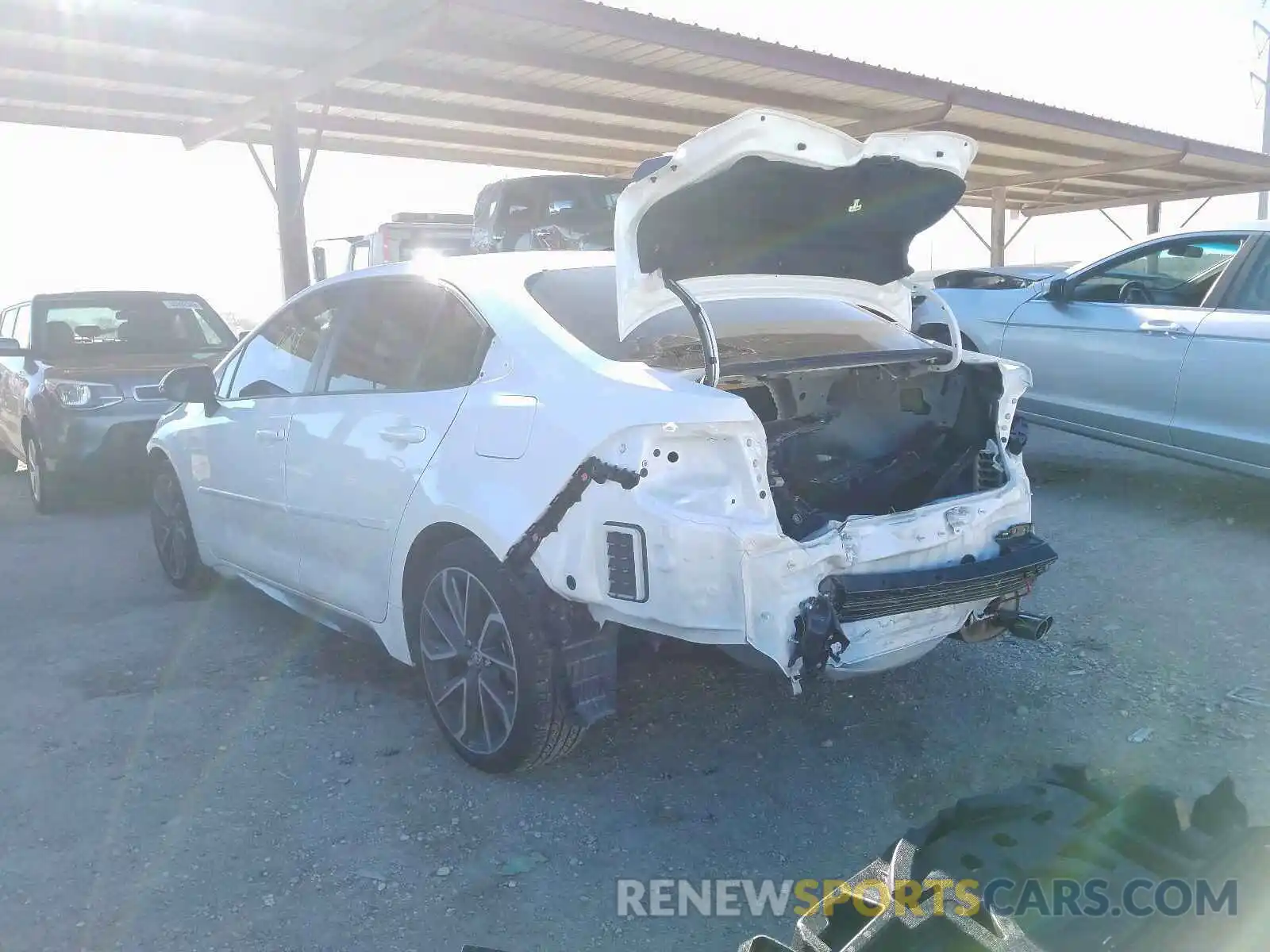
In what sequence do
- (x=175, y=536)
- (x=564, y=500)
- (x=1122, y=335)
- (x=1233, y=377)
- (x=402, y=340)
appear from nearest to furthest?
(x=564, y=500) → (x=402, y=340) → (x=175, y=536) → (x=1233, y=377) → (x=1122, y=335)

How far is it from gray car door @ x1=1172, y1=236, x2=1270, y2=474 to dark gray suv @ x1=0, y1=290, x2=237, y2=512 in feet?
22.0

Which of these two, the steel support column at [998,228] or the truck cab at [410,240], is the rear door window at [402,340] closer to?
the truck cab at [410,240]

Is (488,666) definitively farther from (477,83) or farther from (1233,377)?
(477,83)

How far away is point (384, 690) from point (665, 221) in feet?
7.21

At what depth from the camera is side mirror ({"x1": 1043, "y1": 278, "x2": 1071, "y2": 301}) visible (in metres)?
6.53

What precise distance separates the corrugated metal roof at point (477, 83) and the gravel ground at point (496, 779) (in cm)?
578

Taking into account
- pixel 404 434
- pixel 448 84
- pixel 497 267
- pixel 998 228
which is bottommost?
pixel 404 434

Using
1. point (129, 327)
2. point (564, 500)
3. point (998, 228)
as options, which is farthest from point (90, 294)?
point (998, 228)

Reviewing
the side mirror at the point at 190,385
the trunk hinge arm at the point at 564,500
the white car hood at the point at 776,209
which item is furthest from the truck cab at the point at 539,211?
the trunk hinge arm at the point at 564,500

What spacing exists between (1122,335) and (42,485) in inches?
293

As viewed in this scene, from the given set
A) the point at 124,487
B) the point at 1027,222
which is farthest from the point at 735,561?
the point at 1027,222

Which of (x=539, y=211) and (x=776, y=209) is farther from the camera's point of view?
(x=539, y=211)

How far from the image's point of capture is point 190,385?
15.4 ft

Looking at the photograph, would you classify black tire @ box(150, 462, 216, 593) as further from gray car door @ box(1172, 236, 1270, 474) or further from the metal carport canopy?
gray car door @ box(1172, 236, 1270, 474)
